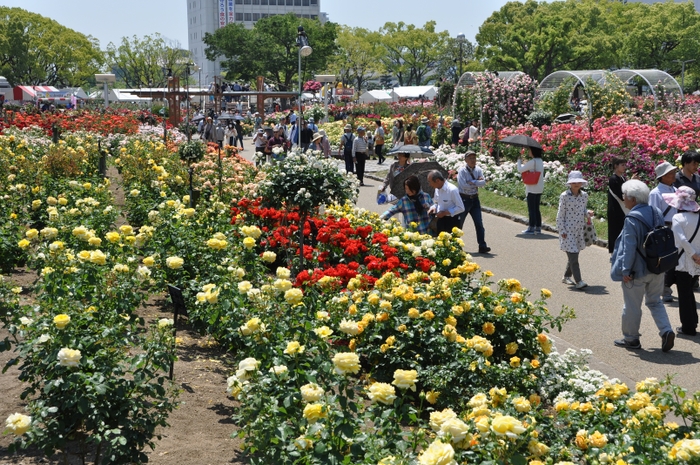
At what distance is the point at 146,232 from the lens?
7078 millimetres

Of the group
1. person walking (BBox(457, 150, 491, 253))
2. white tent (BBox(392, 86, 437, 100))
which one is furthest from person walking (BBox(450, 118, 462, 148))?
white tent (BBox(392, 86, 437, 100))

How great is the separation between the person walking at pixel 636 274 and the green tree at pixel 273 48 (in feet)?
A: 258

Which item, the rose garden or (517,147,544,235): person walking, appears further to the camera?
(517,147,544,235): person walking

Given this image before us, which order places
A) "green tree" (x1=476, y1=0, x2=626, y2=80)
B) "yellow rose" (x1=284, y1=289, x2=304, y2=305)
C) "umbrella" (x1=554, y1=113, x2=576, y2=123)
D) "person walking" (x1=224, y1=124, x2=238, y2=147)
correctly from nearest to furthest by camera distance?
1. "yellow rose" (x1=284, y1=289, x2=304, y2=305)
2. "umbrella" (x1=554, y1=113, x2=576, y2=123)
3. "person walking" (x1=224, y1=124, x2=238, y2=147)
4. "green tree" (x1=476, y1=0, x2=626, y2=80)

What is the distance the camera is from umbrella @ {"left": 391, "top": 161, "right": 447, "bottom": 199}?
11336mm

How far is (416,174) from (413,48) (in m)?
87.5

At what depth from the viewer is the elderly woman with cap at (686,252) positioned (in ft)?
25.4

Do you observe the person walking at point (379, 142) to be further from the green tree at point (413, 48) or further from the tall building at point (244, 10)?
the tall building at point (244, 10)

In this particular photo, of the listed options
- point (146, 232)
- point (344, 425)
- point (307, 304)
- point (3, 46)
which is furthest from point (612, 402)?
point (3, 46)

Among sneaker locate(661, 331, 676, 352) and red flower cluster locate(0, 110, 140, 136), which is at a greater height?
red flower cluster locate(0, 110, 140, 136)

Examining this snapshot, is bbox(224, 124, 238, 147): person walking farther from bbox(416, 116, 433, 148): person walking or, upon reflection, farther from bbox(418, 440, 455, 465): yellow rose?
bbox(418, 440, 455, 465): yellow rose

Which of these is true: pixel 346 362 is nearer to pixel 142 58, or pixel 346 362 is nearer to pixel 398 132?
pixel 398 132

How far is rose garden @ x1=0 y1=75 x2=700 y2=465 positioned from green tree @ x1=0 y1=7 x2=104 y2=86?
76417 millimetres

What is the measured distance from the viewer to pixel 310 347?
4.74m
